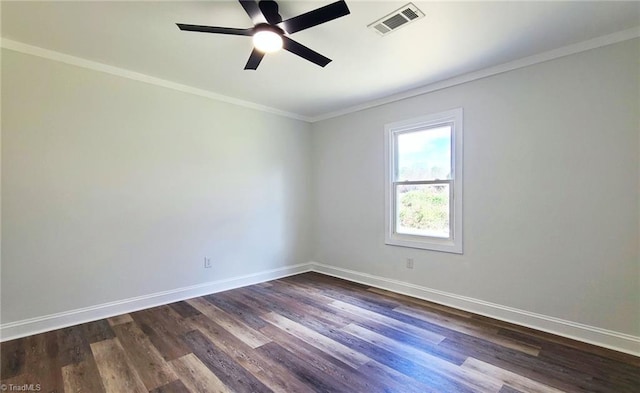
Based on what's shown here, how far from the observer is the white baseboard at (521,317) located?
234 cm

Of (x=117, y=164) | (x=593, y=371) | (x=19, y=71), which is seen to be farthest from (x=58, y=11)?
(x=593, y=371)

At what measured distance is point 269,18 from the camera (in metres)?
2.01

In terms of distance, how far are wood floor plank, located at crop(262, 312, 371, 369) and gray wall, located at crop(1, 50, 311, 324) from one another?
1.30 meters

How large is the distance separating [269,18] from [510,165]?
2.59 metres

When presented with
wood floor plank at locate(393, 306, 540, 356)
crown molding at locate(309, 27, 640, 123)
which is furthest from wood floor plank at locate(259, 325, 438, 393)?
crown molding at locate(309, 27, 640, 123)

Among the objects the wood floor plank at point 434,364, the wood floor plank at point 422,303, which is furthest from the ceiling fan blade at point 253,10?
the wood floor plank at point 422,303

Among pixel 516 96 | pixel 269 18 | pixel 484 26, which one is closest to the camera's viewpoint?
pixel 269 18

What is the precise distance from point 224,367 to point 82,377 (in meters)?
0.94

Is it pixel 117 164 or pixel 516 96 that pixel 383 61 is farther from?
pixel 117 164

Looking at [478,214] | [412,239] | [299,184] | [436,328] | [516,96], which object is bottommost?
[436,328]

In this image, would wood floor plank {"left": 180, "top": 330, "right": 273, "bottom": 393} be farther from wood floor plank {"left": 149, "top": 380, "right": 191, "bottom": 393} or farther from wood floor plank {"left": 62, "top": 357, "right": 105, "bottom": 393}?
wood floor plank {"left": 62, "top": 357, "right": 105, "bottom": 393}

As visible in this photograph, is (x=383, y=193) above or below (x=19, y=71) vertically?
below

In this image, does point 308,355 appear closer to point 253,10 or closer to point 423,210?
point 423,210

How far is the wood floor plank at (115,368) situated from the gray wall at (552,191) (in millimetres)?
2949
